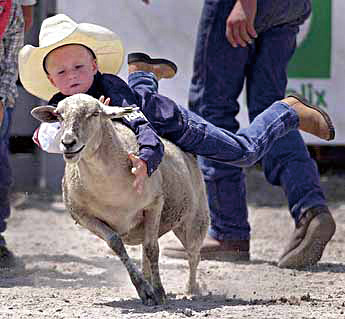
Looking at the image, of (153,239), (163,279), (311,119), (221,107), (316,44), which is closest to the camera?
(153,239)

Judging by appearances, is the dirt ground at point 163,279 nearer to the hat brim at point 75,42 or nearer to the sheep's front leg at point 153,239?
the sheep's front leg at point 153,239

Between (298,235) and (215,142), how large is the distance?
3.46ft

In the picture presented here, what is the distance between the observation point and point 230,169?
595 centimetres

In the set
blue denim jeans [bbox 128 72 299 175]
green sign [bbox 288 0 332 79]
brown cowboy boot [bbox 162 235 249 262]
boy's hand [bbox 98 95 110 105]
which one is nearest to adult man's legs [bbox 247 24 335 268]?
brown cowboy boot [bbox 162 235 249 262]

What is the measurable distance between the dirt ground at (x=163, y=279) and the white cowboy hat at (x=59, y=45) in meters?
0.97

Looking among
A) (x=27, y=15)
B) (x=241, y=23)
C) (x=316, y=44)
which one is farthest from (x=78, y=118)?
(x=316, y=44)

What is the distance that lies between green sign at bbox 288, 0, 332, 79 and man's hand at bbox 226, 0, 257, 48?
2.21 metres

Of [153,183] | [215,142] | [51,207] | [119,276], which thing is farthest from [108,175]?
[51,207]

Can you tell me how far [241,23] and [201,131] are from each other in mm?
908

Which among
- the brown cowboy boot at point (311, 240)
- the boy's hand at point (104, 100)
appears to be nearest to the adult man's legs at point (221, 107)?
the brown cowboy boot at point (311, 240)

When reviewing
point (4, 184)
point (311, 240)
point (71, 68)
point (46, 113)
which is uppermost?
point (71, 68)

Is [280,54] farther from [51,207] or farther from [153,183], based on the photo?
[51,207]

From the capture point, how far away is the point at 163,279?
5422 mm

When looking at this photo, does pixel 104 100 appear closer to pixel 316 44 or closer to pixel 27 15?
pixel 27 15
